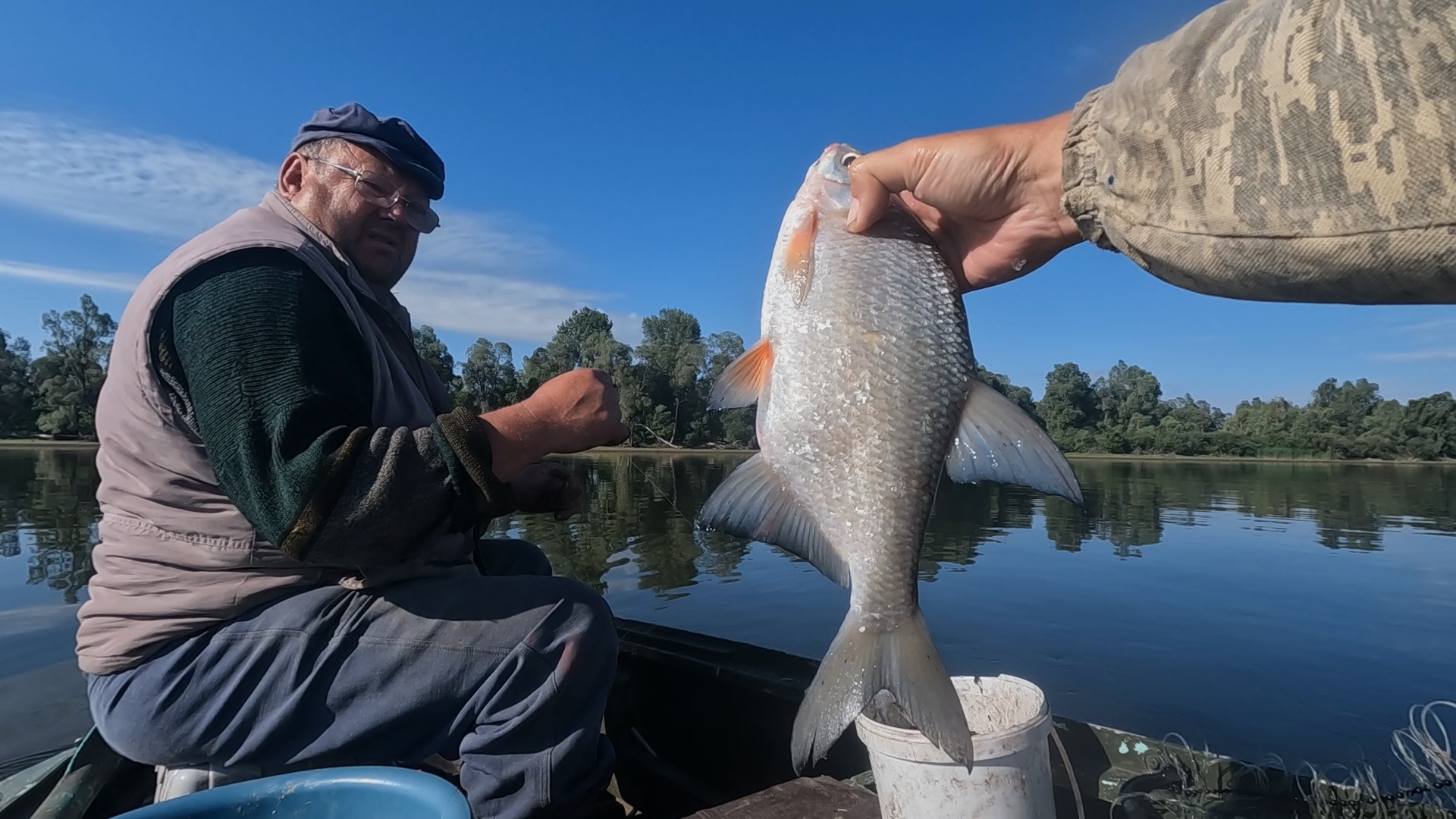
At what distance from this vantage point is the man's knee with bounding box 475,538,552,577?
3893 mm

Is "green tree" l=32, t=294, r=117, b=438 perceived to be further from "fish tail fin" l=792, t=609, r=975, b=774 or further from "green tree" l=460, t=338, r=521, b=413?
"fish tail fin" l=792, t=609, r=975, b=774

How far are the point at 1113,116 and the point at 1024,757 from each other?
1903mm

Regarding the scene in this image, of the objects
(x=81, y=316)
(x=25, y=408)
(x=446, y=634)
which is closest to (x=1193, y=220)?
(x=446, y=634)

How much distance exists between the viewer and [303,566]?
8.82ft

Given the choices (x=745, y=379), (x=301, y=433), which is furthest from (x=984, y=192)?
(x=301, y=433)

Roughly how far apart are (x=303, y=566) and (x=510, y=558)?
4.35ft

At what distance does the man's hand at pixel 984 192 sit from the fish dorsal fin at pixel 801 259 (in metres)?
0.16

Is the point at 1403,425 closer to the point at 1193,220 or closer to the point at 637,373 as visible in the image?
the point at 637,373

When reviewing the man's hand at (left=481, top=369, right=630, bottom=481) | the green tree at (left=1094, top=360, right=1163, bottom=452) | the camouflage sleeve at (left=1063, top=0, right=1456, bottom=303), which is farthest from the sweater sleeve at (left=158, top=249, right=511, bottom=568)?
the green tree at (left=1094, top=360, right=1163, bottom=452)

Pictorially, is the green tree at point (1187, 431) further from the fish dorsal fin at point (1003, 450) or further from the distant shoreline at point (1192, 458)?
the fish dorsal fin at point (1003, 450)

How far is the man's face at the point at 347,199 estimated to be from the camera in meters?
3.32

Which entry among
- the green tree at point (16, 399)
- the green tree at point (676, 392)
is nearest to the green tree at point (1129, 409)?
the green tree at point (676, 392)

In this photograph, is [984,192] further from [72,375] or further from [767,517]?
[72,375]

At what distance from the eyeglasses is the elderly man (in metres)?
0.52
